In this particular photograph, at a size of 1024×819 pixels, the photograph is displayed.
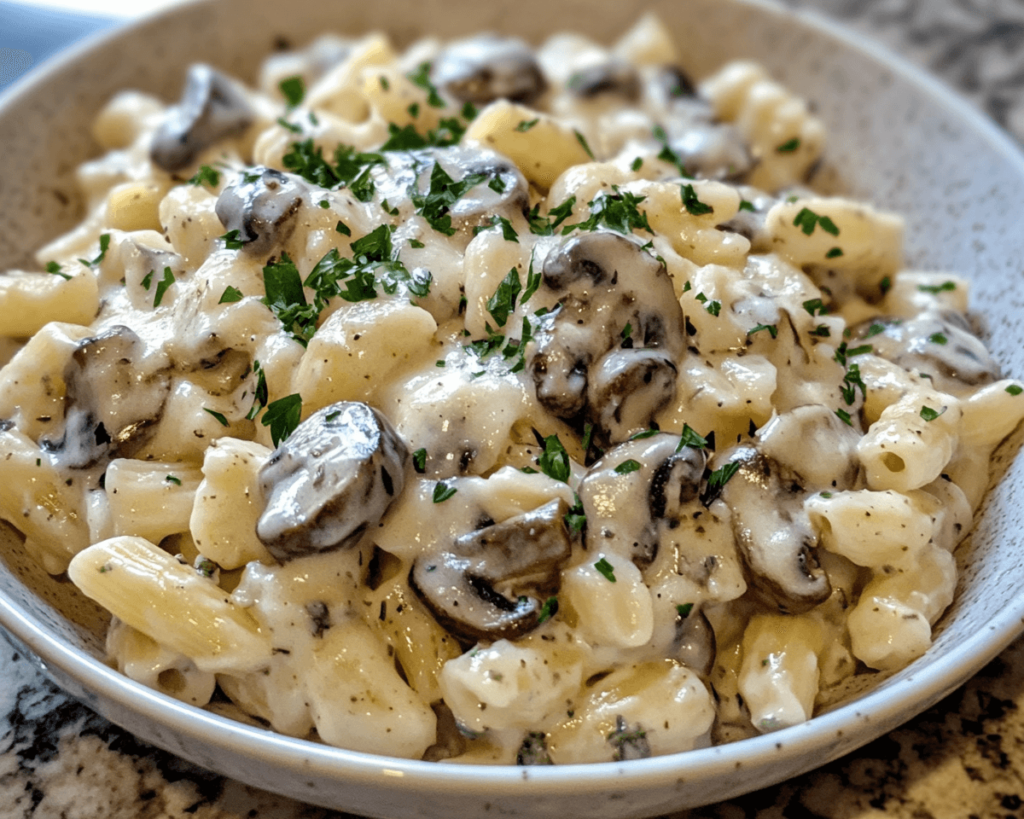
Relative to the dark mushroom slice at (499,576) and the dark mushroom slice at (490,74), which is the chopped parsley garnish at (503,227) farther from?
the dark mushroom slice at (490,74)

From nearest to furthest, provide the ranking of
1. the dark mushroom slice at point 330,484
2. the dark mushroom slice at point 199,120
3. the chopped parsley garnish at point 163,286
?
the dark mushroom slice at point 330,484, the chopped parsley garnish at point 163,286, the dark mushroom slice at point 199,120

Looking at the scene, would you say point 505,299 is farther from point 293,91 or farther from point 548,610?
point 293,91

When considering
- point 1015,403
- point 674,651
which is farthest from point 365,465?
point 1015,403

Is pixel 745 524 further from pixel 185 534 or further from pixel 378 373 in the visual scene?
pixel 185 534

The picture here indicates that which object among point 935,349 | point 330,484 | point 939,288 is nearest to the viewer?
point 330,484

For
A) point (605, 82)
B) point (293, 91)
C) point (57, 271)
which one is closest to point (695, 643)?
point (57, 271)

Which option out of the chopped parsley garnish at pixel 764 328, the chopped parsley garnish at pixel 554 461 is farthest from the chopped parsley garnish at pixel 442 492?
the chopped parsley garnish at pixel 764 328
